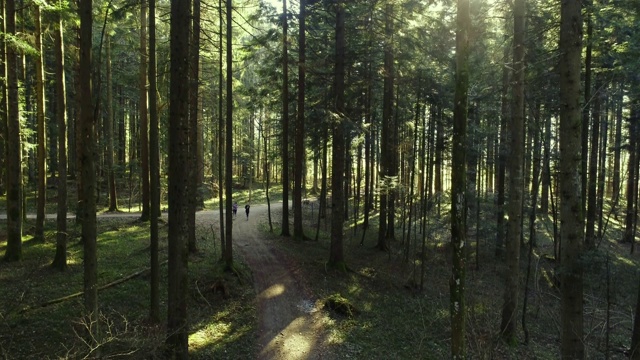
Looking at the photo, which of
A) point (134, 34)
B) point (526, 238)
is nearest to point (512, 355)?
point (526, 238)

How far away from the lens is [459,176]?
6121 mm

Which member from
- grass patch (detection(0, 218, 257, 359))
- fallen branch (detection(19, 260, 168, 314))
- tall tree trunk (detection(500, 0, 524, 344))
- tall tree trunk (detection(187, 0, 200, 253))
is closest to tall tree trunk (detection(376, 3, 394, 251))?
tall tree trunk (detection(500, 0, 524, 344))

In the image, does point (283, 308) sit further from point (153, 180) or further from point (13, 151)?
point (13, 151)

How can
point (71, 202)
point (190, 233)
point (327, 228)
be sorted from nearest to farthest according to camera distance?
1. point (190, 233)
2. point (327, 228)
3. point (71, 202)

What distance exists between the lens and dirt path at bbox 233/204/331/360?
10.6 meters

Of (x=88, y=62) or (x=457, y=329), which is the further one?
(x=88, y=62)

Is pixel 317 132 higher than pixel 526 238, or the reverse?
pixel 317 132

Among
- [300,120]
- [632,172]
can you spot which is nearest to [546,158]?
[300,120]

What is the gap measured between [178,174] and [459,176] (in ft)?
16.9

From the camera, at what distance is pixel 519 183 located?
10695mm

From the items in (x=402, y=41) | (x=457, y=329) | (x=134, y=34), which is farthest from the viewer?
(x=134, y=34)

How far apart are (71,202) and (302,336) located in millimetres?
23624

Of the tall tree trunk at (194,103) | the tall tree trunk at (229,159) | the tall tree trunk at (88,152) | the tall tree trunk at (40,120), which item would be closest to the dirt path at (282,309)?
the tall tree trunk at (229,159)

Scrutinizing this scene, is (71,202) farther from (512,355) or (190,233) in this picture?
(512,355)
